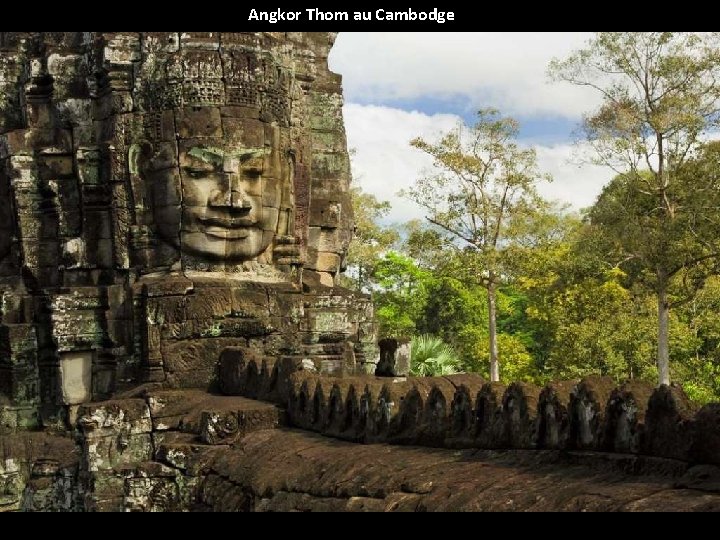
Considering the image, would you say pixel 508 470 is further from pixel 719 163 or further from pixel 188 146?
pixel 719 163

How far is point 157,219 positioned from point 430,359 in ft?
48.6

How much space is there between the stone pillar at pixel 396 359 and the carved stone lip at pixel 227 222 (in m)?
2.29

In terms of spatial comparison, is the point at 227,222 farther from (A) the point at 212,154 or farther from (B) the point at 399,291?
(B) the point at 399,291

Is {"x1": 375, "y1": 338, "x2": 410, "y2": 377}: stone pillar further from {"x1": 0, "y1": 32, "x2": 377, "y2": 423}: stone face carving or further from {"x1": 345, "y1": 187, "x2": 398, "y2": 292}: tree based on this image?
{"x1": 345, "y1": 187, "x2": 398, "y2": 292}: tree

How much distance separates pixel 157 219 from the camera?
460 inches

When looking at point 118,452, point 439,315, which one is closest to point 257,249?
point 118,452

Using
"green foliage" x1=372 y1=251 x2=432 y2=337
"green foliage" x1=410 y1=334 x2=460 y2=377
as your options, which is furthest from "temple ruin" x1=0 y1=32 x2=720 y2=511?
"green foliage" x1=372 y1=251 x2=432 y2=337

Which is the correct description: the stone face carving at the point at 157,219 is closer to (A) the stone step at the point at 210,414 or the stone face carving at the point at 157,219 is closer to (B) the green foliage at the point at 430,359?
(A) the stone step at the point at 210,414

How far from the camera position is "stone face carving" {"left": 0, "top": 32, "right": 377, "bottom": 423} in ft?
37.0

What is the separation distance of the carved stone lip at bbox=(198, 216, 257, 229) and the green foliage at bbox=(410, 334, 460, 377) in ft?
45.8

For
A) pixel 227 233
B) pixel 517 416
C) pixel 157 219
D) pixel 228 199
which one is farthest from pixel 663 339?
pixel 517 416

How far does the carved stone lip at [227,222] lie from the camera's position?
11.4m

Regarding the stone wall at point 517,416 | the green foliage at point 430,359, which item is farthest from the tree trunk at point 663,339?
the stone wall at point 517,416

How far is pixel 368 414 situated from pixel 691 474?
3.39 meters
